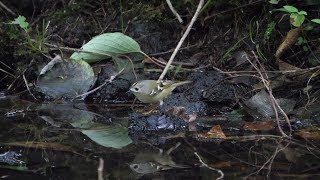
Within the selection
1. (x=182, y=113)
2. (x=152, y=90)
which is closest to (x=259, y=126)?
(x=182, y=113)

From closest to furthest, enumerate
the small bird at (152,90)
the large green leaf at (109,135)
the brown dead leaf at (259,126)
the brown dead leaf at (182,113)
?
the large green leaf at (109,135)
the brown dead leaf at (259,126)
the brown dead leaf at (182,113)
the small bird at (152,90)

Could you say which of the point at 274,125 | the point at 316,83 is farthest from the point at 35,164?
the point at 316,83

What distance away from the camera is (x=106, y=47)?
12.1 ft

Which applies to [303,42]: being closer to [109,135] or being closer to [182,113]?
[182,113]

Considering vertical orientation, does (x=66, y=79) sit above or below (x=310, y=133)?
below

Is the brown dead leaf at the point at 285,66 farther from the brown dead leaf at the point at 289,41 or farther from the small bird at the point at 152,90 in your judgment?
the small bird at the point at 152,90

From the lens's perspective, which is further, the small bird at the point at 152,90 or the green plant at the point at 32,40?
the green plant at the point at 32,40

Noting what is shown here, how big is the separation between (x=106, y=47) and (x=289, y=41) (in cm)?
135

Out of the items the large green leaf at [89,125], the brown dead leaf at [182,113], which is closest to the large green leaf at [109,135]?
the large green leaf at [89,125]

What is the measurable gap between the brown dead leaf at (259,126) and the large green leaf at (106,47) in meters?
1.11

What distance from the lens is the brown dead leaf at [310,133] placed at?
107 inches

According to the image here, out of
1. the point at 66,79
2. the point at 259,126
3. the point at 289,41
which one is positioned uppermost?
the point at 289,41

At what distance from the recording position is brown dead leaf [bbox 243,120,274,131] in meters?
2.88

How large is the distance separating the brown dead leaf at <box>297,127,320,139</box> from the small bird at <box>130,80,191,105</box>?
3.15 feet
